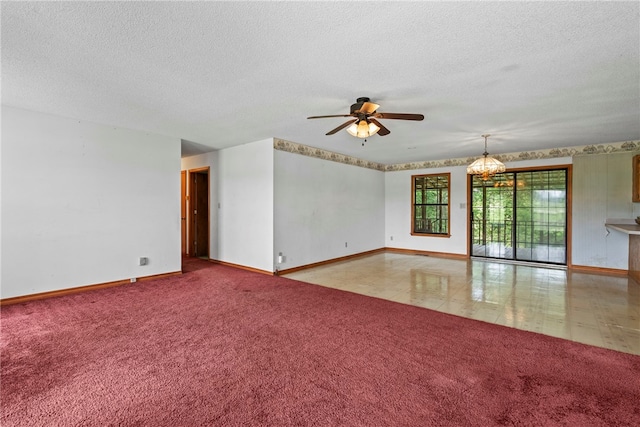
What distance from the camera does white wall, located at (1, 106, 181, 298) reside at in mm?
3713

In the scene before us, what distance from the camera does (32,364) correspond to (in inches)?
89.1

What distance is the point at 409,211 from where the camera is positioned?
26.7ft

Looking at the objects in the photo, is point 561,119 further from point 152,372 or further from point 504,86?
point 152,372

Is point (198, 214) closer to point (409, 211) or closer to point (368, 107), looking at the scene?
point (409, 211)

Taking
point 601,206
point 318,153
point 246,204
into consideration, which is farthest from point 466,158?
point 246,204

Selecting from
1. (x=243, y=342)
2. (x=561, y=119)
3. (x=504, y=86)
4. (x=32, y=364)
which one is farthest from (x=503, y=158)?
(x=32, y=364)

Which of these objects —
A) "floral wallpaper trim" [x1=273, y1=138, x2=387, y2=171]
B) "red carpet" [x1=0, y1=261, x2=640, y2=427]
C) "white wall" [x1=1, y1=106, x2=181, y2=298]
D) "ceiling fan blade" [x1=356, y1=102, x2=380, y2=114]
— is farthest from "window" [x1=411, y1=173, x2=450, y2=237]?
"white wall" [x1=1, y1=106, x2=181, y2=298]

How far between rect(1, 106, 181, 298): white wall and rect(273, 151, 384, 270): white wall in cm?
188

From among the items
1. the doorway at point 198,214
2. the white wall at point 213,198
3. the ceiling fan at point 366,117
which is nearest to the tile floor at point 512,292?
the white wall at point 213,198

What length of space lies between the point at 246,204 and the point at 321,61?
12.2 ft

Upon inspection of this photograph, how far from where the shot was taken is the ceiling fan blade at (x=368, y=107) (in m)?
2.97

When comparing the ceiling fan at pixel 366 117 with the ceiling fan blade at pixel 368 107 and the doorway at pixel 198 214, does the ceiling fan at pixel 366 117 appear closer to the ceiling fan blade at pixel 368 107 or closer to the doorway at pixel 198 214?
the ceiling fan blade at pixel 368 107

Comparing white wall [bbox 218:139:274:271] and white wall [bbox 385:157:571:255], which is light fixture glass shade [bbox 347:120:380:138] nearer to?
white wall [bbox 218:139:274:271]

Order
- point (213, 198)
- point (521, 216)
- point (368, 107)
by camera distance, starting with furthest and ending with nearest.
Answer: point (521, 216) → point (213, 198) → point (368, 107)
